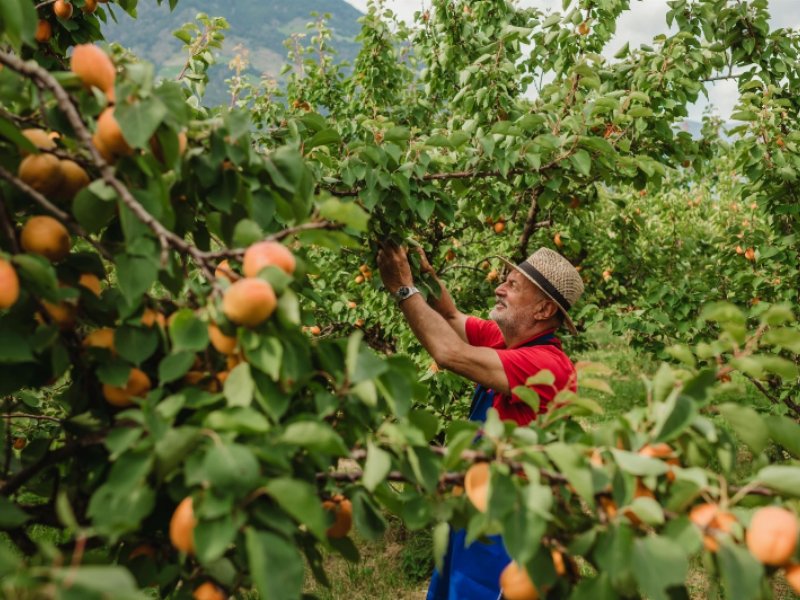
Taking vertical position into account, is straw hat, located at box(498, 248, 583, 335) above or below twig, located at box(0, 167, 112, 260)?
below

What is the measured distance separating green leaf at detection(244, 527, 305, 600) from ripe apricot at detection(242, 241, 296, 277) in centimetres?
38

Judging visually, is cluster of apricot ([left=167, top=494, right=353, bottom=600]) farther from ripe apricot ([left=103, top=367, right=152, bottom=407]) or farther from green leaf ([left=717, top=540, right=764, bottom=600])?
green leaf ([left=717, top=540, right=764, bottom=600])

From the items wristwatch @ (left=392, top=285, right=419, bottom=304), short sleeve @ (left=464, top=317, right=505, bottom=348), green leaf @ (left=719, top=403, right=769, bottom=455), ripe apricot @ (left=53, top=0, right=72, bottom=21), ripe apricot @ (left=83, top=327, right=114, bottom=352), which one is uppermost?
ripe apricot @ (left=53, top=0, right=72, bottom=21)

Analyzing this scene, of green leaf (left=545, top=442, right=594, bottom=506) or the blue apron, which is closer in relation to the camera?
green leaf (left=545, top=442, right=594, bottom=506)

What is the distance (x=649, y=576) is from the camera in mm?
838

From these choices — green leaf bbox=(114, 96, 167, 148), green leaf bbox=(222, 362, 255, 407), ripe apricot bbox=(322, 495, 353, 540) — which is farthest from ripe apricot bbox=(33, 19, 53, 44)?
ripe apricot bbox=(322, 495, 353, 540)

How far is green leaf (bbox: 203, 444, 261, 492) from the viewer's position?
0.83 metres

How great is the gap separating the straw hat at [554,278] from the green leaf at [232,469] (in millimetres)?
2011

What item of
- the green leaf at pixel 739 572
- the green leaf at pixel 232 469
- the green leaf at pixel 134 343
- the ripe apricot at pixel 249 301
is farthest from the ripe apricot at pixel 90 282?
the green leaf at pixel 739 572

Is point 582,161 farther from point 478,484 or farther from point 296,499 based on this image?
point 296,499

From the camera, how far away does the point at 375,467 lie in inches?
38.6

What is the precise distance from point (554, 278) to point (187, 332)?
80.3 inches

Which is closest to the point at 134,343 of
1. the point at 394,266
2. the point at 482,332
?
the point at 394,266

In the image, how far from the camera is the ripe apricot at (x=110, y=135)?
1.03 m
